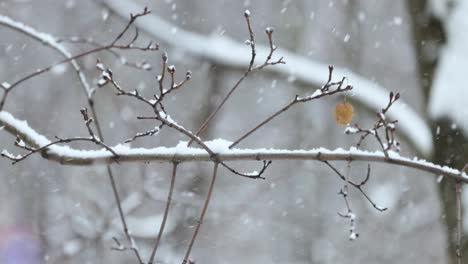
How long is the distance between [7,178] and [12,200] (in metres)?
0.40

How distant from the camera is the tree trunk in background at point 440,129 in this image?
4441 mm

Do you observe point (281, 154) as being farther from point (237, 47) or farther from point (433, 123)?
point (237, 47)

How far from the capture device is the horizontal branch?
71.2 inches

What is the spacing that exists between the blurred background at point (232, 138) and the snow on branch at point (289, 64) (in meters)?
1.12

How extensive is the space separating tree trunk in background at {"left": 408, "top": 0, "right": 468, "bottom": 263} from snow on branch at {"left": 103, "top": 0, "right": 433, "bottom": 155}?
14cm

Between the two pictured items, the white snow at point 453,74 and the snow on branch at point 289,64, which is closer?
the white snow at point 453,74

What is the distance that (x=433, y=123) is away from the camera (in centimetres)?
476

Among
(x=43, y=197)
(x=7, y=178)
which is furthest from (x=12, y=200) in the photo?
(x=43, y=197)

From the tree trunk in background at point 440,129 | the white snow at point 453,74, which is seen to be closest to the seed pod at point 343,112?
the tree trunk in background at point 440,129

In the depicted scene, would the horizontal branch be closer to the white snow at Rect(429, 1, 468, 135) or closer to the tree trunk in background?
the tree trunk in background

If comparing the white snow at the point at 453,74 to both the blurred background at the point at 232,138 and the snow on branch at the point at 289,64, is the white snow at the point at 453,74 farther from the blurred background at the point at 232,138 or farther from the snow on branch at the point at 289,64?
the blurred background at the point at 232,138

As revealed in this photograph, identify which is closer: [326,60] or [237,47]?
[237,47]

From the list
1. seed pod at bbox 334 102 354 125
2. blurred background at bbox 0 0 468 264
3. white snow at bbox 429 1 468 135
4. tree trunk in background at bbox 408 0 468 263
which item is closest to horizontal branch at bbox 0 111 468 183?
seed pod at bbox 334 102 354 125

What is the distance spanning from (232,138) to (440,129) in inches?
191
